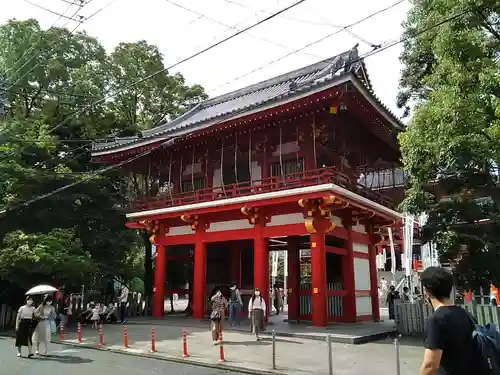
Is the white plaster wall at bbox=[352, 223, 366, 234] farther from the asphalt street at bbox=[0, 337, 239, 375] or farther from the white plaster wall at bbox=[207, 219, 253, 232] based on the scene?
the asphalt street at bbox=[0, 337, 239, 375]

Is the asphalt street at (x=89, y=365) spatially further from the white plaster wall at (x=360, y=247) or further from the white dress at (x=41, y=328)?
the white plaster wall at (x=360, y=247)

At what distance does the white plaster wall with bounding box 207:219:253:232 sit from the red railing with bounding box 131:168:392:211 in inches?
47.1

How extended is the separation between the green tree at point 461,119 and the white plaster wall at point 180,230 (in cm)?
1018

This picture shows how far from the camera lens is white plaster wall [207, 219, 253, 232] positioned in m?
19.1

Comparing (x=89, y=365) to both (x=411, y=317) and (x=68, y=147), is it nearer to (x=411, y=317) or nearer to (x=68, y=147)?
(x=411, y=317)

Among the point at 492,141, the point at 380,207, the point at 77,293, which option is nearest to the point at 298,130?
the point at 380,207

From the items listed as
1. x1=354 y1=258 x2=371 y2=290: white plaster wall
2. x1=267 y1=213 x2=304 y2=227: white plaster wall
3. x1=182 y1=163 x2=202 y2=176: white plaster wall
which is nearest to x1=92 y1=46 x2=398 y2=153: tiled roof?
x1=182 y1=163 x2=202 y2=176: white plaster wall

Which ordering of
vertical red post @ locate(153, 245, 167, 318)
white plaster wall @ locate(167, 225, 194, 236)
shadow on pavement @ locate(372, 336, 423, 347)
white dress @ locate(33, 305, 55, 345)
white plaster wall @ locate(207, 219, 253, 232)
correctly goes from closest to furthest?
white dress @ locate(33, 305, 55, 345) < shadow on pavement @ locate(372, 336, 423, 347) < white plaster wall @ locate(207, 219, 253, 232) < white plaster wall @ locate(167, 225, 194, 236) < vertical red post @ locate(153, 245, 167, 318)

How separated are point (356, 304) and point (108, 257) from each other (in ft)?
43.6

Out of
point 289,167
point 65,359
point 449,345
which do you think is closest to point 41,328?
point 65,359

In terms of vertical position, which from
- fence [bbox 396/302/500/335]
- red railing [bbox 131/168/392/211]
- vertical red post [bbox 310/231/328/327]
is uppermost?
red railing [bbox 131/168/392/211]

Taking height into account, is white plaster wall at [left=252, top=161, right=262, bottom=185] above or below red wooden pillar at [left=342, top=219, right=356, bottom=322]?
above

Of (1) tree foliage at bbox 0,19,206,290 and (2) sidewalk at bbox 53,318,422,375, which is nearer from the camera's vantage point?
(2) sidewalk at bbox 53,318,422,375

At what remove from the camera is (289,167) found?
19.2 metres
